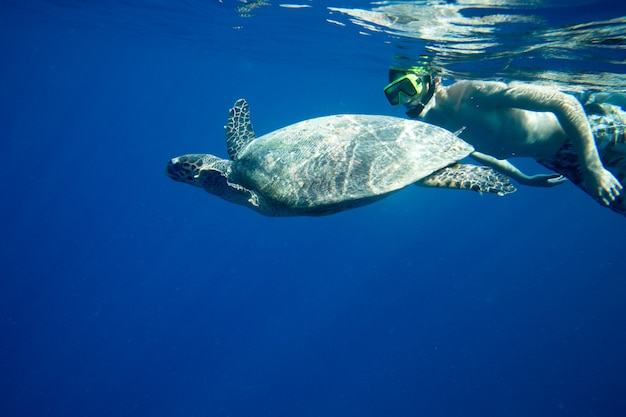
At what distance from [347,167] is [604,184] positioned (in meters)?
2.70

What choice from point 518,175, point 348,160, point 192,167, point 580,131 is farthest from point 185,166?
point 518,175

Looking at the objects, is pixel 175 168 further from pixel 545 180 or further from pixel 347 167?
pixel 545 180

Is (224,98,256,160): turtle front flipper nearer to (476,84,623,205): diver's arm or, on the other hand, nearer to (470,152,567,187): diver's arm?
(470,152,567,187): diver's arm

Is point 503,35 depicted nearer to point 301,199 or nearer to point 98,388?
point 301,199

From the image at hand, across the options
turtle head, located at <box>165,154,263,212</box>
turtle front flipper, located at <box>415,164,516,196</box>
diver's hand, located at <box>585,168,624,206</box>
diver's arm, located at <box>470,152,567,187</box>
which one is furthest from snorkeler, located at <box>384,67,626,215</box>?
turtle head, located at <box>165,154,263,212</box>

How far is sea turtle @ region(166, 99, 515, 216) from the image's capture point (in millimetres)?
4148

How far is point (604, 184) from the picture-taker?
11.6 feet

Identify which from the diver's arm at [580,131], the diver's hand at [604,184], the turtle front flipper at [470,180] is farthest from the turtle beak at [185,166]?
the diver's hand at [604,184]

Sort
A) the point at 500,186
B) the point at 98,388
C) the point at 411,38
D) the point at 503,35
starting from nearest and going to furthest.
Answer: the point at 500,186 < the point at 503,35 < the point at 411,38 < the point at 98,388

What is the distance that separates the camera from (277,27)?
14992 millimetres

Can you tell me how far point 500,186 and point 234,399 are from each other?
134 ft

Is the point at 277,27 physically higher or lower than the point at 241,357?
higher

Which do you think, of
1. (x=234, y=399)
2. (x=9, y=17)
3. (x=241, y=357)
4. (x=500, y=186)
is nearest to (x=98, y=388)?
(x=234, y=399)

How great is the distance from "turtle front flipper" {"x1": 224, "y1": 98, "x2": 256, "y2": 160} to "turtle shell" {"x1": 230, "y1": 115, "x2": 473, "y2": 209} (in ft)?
5.70
